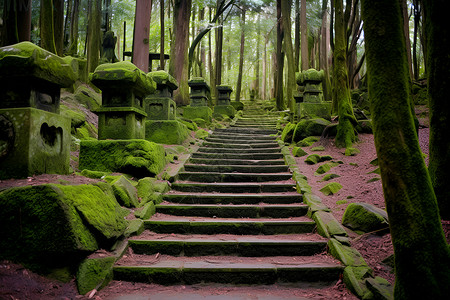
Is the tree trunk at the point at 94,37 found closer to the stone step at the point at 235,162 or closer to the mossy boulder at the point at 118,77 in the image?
the mossy boulder at the point at 118,77

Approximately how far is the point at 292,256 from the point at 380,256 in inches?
39.9

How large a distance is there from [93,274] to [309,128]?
748cm

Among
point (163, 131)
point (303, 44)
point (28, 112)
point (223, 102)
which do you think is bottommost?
point (163, 131)

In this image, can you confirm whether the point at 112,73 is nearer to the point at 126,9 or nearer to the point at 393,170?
the point at 393,170

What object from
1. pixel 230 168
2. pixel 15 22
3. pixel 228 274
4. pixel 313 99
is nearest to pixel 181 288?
pixel 228 274

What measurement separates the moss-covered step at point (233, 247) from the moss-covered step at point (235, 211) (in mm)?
964

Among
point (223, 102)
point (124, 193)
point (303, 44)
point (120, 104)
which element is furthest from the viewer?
point (223, 102)

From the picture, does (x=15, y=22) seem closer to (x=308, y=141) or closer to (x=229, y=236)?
(x=229, y=236)

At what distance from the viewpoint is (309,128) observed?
8828mm

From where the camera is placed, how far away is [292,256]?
3.62 m

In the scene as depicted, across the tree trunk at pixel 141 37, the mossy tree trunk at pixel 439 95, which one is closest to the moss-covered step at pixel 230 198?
the mossy tree trunk at pixel 439 95

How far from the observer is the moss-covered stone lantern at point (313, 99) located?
9641mm

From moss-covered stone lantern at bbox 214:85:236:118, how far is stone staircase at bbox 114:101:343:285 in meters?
8.19

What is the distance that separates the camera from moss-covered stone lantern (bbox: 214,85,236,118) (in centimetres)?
1454
